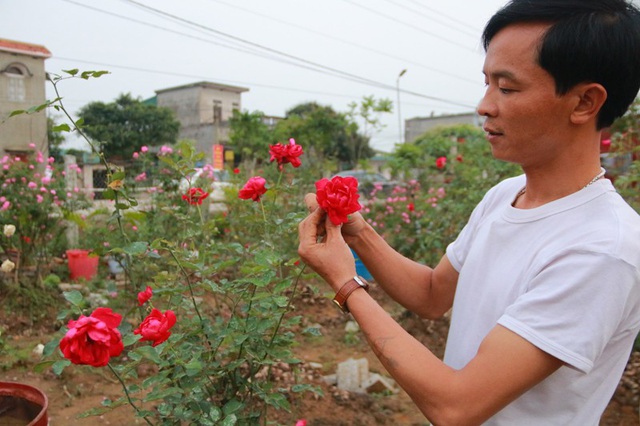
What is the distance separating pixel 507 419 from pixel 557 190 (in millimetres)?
432

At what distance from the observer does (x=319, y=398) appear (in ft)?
9.89

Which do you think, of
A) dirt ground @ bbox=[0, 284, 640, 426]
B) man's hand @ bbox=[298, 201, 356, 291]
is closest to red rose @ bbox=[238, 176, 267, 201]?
man's hand @ bbox=[298, 201, 356, 291]

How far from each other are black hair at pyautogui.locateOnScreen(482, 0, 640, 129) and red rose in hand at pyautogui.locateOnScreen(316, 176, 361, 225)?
422 mm

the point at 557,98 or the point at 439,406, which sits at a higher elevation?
the point at 557,98

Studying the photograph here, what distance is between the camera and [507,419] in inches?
39.2

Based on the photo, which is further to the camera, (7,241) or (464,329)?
(7,241)

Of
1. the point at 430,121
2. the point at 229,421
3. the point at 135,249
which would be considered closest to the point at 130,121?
the point at 430,121

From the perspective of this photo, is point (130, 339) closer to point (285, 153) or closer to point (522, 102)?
point (285, 153)

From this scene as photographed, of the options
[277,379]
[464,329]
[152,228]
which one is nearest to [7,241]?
[152,228]

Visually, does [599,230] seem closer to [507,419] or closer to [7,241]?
[507,419]

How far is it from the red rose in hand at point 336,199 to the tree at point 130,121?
75.7 feet

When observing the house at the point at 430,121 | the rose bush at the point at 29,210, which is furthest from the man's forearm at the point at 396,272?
the house at the point at 430,121

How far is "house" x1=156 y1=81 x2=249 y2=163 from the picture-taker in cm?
3005

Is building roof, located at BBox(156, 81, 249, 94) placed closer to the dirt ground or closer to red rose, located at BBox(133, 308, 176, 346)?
the dirt ground
